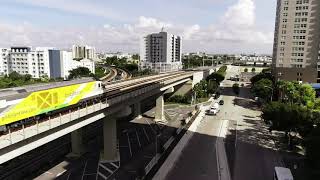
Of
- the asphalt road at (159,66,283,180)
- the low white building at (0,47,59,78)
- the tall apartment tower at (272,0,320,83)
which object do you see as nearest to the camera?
the asphalt road at (159,66,283,180)

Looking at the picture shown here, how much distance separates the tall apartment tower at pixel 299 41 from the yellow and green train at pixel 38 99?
10367cm

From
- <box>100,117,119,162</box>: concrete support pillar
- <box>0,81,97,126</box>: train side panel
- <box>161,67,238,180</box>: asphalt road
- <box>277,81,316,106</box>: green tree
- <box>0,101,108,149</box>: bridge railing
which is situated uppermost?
<box>0,81,97,126</box>: train side panel

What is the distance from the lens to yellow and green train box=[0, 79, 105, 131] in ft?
90.0

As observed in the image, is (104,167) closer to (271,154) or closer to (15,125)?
(15,125)

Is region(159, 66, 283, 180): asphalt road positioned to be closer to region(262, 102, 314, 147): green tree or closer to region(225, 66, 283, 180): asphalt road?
region(225, 66, 283, 180): asphalt road

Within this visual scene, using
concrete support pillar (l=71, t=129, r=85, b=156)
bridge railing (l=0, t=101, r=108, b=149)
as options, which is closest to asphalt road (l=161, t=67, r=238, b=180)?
bridge railing (l=0, t=101, r=108, b=149)

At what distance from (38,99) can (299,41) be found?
11634 cm

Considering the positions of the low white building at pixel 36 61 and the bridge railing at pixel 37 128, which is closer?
the bridge railing at pixel 37 128

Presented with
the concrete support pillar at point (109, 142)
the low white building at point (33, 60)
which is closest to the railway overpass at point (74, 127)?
the concrete support pillar at point (109, 142)

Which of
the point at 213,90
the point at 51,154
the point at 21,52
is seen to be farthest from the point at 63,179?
the point at 21,52

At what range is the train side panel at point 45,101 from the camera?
27664 millimetres

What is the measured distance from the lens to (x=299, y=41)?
116938mm

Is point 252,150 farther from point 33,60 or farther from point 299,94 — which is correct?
point 33,60

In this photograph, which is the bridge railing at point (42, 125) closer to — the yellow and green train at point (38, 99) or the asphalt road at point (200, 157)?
the yellow and green train at point (38, 99)
